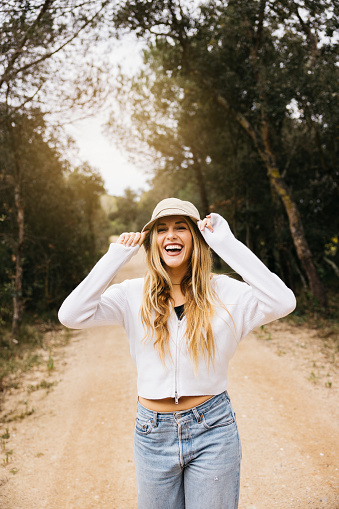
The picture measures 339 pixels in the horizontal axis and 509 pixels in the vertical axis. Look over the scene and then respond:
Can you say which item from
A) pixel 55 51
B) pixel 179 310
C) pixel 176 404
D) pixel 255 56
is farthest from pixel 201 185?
pixel 176 404

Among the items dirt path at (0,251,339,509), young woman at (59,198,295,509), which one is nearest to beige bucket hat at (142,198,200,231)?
young woman at (59,198,295,509)

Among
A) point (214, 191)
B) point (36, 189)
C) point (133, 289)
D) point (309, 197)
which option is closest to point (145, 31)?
point (36, 189)

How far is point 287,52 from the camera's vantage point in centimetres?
1015

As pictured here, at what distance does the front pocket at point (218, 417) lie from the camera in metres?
2.08

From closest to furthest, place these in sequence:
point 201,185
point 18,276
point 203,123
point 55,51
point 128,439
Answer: point 128,439, point 55,51, point 18,276, point 203,123, point 201,185

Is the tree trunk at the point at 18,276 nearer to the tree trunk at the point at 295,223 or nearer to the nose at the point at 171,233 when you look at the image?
the tree trunk at the point at 295,223

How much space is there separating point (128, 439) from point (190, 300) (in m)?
3.34

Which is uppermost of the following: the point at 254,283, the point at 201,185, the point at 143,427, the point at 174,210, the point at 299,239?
the point at 201,185

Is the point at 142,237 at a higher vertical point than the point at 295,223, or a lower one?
lower

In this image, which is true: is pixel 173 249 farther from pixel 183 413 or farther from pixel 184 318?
pixel 183 413

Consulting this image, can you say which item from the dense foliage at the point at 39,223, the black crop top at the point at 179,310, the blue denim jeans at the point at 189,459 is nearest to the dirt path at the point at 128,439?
the blue denim jeans at the point at 189,459

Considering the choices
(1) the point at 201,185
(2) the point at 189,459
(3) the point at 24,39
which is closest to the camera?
(2) the point at 189,459

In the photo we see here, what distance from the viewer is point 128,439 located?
4.98 m

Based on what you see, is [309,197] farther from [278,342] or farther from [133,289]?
[133,289]
